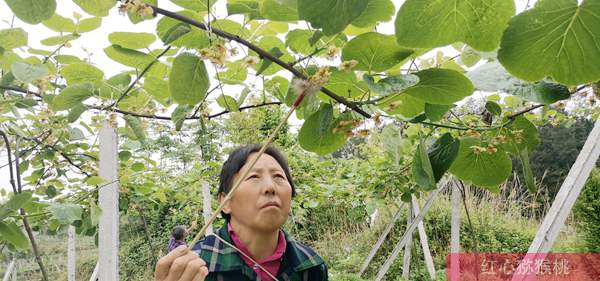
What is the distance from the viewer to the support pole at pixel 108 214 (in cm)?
142

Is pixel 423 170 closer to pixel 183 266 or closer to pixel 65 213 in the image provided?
pixel 183 266

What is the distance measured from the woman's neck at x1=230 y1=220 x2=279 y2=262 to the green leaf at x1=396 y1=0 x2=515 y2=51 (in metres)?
0.79

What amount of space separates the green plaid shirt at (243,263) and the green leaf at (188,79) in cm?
70

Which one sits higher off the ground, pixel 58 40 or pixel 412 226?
pixel 58 40

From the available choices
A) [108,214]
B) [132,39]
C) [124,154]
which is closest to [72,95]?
[132,39]

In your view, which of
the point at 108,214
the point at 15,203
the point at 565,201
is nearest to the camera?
the point at 15,203

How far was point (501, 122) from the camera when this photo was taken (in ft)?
2.12

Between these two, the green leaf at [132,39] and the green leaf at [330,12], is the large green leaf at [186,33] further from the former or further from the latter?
the green leaf at [330,12]

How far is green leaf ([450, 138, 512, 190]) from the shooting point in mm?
631

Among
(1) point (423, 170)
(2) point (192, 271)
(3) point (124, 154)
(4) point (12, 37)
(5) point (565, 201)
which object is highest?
(3) point (124, 154)

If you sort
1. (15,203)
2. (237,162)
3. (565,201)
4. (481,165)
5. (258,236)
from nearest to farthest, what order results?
(481,165), (15,203), (258,236), (237,162), (565,201)

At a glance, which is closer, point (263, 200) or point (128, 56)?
point (128, 56)

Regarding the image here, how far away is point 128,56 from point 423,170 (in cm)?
42

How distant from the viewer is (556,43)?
36 centimetres
